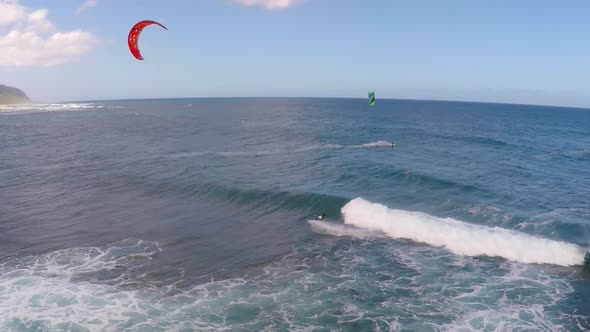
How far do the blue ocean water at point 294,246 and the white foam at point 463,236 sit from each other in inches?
4.0

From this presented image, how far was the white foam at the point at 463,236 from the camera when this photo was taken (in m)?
22.2

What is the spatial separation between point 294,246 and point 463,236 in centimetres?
1051

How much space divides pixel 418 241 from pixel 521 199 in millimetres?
13215

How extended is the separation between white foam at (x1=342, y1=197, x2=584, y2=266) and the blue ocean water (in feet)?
0.34

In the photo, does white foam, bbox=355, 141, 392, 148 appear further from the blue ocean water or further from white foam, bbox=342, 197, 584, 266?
white foam, bbox=342, 197, 584, 266

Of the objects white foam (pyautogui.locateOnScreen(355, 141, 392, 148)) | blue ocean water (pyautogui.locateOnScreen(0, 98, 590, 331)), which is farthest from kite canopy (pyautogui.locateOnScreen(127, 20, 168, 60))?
white foam (pyautogui.locateOnScreen(355, 141, 392, 148))

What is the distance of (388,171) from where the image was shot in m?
41.3

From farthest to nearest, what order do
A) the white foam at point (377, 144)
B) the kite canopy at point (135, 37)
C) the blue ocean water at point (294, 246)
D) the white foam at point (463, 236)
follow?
1. the white foam at point (377, 144)
2. the kite canopy at point (135, 37)
3. the white foam at point (463, 236)
4. the blue ocean water at point (294, 246)

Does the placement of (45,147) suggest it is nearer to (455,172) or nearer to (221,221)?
(221,221)

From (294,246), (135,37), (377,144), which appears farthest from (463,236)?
(377,144)

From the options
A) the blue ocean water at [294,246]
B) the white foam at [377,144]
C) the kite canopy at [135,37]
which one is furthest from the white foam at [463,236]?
the white foam at [377,144]

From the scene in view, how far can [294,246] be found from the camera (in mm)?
23734

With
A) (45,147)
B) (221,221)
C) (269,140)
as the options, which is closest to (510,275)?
(221,221)

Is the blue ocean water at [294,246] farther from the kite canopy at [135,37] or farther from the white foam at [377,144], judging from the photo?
the white foam at [377,144]
